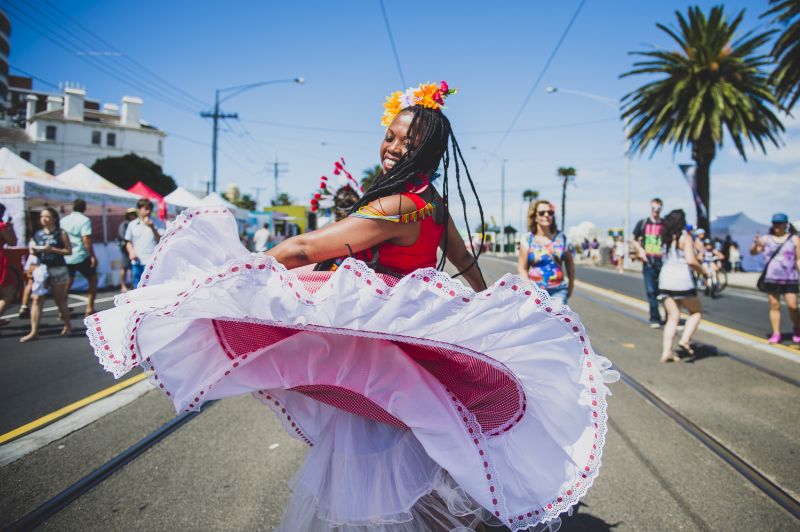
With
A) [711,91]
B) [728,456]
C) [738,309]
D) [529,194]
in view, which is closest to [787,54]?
[711,91]

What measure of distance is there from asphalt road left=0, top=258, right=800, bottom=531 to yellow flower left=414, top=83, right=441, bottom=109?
7.08 ft

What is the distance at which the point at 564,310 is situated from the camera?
141cm

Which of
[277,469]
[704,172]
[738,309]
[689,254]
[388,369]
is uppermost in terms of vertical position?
[704,172]

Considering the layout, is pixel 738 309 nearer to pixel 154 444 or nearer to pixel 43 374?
pixel 154 444

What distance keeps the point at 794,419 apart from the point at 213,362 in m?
4.66

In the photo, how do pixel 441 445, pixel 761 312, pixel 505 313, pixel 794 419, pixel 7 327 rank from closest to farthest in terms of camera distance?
pixel 505 313
pixel 441 445
pixel 794 419
pixel 7 327
pixel 761 312

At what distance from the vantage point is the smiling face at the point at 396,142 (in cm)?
179

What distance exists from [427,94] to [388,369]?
107cm

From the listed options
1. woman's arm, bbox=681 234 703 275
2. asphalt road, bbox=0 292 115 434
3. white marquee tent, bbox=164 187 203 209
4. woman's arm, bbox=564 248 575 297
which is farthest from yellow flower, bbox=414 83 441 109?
white marquee tent, bbox=164 187 203 209

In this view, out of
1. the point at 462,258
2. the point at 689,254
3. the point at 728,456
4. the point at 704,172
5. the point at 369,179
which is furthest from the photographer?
the point at 369,179

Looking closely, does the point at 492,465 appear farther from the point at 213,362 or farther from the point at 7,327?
the point at 7,327

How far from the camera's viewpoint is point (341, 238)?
4.83ft

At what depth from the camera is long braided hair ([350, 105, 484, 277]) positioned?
164cm

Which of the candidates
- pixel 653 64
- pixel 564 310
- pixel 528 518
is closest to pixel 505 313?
pixel 564 310
